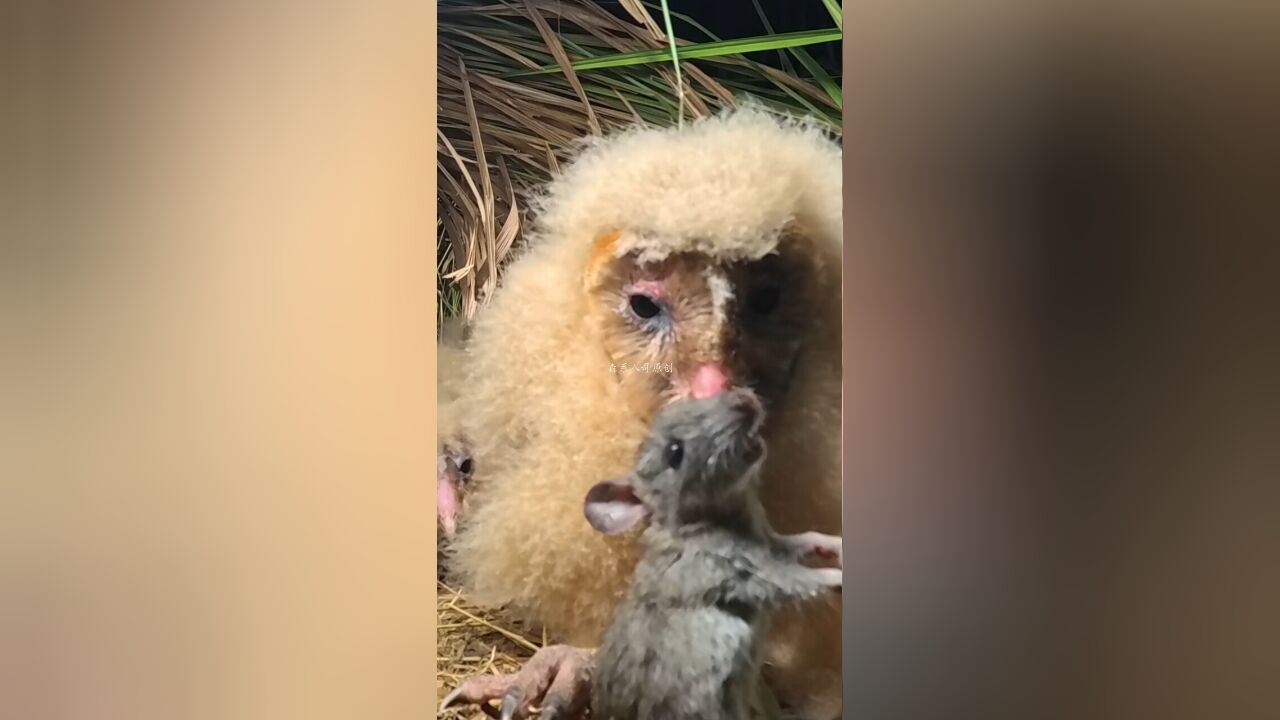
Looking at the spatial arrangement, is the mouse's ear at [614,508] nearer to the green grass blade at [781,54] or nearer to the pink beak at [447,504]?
the pink beak at [447,504]

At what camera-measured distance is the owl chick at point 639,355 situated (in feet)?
2.87

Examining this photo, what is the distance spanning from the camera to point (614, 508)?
89 centimetres

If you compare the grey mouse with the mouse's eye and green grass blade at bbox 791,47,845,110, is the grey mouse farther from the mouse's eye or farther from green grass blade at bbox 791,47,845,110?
green grass blade at bbox 791,47,845,110

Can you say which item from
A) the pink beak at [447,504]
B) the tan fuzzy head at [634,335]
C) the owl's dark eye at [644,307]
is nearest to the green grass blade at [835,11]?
the tan fuzzy head at [634,335]

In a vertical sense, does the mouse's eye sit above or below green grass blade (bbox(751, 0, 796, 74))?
below

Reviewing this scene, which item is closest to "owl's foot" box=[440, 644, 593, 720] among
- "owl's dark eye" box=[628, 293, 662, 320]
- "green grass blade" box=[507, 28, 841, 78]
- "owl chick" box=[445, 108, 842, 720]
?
"owl chick" box=[445, 108, 842, 720]

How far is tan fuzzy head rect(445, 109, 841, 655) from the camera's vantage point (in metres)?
0.87

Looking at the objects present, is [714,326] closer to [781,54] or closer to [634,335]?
[634,335]

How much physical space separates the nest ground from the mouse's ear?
0.50 feet

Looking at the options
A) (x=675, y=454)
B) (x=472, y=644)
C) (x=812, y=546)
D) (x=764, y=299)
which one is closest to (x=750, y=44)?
(x=764, y=299)

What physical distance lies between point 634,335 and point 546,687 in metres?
0.43

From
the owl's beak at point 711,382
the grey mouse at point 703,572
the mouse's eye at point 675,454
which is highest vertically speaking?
the owl's beak at point 711,382
